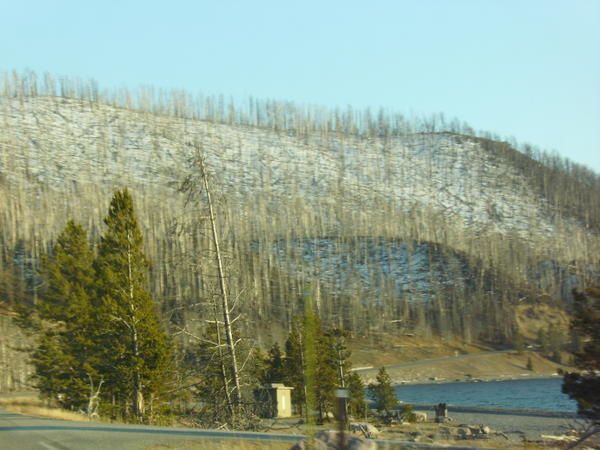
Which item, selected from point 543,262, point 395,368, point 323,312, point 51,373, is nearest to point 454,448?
point 51,373

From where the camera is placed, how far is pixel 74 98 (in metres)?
189

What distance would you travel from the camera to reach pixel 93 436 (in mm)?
15289

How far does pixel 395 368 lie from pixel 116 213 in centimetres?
7272

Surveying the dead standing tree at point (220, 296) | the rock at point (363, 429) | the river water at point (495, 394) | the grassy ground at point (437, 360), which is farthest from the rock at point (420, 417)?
the grassy ground at point (437, 360)

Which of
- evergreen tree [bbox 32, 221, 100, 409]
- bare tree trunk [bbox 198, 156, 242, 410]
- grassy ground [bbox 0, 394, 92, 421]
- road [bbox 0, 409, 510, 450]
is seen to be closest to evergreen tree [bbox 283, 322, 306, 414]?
evergreen tree [bbox 32, 221, 100, 409]

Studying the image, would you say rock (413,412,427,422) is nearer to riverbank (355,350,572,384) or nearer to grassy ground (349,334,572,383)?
grassy ground (349,334,572,383)

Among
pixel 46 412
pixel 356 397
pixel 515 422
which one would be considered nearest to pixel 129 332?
pixel 46 412

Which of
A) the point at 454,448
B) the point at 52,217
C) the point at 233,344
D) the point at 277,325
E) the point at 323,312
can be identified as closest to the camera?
the point at 454,448

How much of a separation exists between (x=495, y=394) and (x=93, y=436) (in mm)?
76831

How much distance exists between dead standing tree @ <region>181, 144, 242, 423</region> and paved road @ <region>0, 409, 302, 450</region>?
11086mm

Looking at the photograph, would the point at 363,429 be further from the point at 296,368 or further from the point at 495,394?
the point at 495,394

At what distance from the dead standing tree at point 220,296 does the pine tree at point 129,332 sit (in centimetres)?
933

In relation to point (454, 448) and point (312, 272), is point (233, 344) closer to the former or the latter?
point (454, 448)

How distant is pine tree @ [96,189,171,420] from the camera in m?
38.9
